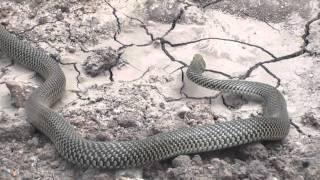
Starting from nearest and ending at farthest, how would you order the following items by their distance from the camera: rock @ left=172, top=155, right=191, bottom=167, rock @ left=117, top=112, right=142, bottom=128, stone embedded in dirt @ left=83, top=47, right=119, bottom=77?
rock @ left=172, top=155, right=191, bottom=167 < rock @ left=117, top=112, right=142, bottom=128 < stone embedded in dirt @ left=83, top=47, right=119, bottom=77

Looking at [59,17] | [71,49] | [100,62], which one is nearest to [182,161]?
[100,62]

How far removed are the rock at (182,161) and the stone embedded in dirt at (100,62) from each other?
1.73m

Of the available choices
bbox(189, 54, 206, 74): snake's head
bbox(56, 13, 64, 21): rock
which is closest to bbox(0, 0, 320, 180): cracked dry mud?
bbox(56, 13, 64, 21): rock

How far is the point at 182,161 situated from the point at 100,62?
6.06 ft

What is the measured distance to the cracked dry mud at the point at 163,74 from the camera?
217 inches

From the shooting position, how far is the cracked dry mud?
5.51 meters

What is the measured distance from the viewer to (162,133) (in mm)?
5648

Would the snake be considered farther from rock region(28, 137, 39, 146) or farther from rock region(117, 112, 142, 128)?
rock region(117, 112, 142, 128)

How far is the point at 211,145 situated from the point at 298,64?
6.10 ft

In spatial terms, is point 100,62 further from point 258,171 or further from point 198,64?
point 258,171

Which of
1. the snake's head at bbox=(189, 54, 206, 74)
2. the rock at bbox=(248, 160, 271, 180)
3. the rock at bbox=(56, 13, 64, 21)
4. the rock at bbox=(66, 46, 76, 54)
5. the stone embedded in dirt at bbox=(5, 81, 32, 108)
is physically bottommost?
the stone embedded in dirt at bbox=(5, 81, 32, 108)

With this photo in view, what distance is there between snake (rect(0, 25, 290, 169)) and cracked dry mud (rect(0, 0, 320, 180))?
10 cm

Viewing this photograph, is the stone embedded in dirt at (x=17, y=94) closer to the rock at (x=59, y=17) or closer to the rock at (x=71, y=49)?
the rock at (x=71, y=49)

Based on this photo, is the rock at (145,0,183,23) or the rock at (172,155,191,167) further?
the rock at (145,0,183,23)
